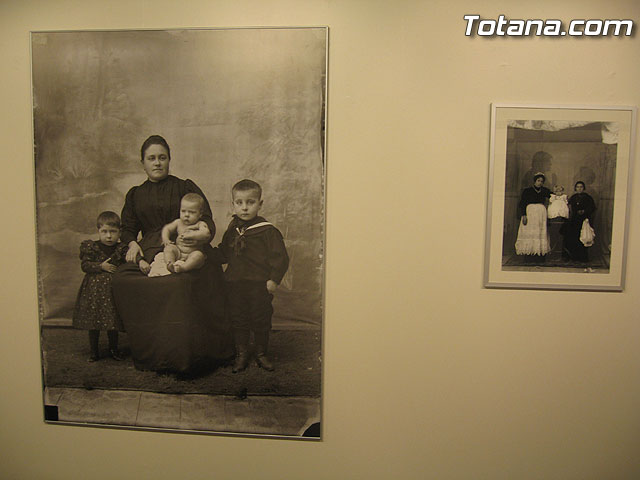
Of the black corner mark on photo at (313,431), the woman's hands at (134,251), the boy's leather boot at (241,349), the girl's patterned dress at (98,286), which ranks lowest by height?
the black corner mark on photo at (313,431)

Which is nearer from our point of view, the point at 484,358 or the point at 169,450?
the point at 484,358

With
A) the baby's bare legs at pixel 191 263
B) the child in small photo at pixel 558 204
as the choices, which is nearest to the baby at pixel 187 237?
the baby's bare legs at pixel 191 263

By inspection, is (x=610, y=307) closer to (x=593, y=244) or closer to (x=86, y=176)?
(x=593, y=244)

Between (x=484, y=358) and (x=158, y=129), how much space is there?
75.0 inches

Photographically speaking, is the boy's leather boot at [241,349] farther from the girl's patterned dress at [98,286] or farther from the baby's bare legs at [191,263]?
the girl's patterned dress at [98,286]

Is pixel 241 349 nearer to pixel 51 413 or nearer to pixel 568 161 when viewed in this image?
pixel 51 413

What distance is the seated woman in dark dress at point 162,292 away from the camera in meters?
1.83

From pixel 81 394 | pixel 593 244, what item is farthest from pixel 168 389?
pixel 593 244

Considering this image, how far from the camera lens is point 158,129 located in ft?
5.96

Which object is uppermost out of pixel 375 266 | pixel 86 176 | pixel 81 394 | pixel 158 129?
pixel 158 129

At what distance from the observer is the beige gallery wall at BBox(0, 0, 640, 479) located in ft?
5.68

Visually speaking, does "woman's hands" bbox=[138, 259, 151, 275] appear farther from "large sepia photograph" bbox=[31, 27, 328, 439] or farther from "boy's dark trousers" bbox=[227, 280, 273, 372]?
"boy's dark trousers" bbox=[227, 280, 273, 372]

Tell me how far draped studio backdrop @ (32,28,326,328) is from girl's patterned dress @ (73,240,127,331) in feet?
0.25

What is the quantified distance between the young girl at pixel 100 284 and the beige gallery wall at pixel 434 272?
71 centimetres
